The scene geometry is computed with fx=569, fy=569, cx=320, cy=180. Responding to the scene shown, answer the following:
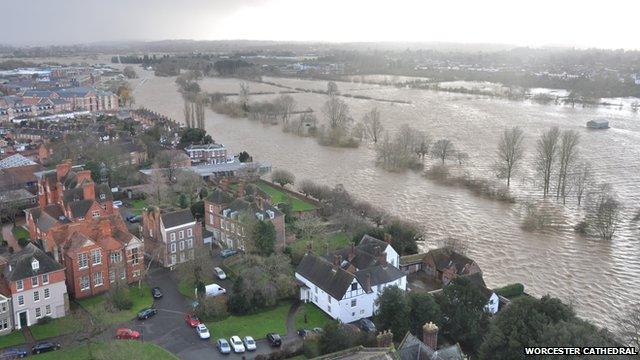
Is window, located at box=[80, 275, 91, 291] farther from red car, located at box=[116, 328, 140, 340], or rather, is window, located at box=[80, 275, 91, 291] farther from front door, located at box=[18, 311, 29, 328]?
red car, located at box=[116, 328, 140, 340]

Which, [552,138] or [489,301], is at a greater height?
[552,138]

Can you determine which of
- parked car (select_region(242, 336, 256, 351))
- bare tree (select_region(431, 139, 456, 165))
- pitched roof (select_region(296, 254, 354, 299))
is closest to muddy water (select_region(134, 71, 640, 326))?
bare tree (select_region(431, 139, 456, 165))

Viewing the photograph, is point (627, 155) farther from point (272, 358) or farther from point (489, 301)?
point (272, 358)

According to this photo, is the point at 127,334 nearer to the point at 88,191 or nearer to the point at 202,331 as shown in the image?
the point at 202,331

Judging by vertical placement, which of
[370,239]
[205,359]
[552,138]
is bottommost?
[205,359]

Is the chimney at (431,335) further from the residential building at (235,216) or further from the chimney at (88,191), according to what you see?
the chimney at (88,191)

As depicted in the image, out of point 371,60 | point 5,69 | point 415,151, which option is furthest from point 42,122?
point 371,60

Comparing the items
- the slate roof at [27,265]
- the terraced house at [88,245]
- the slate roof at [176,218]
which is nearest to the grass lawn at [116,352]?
the slate roof at [27,265]
